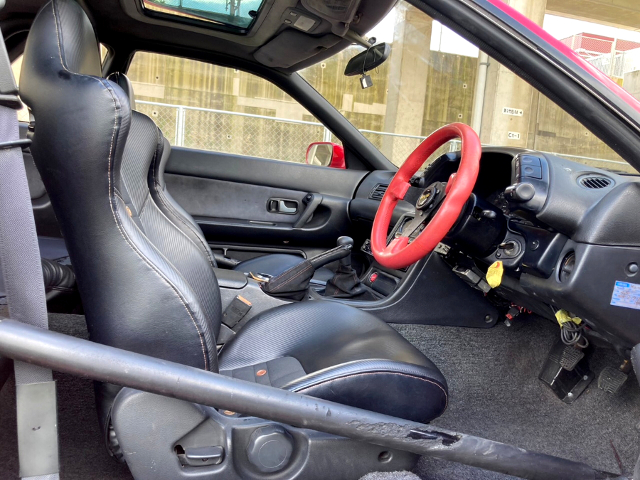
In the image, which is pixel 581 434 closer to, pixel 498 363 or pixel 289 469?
pixel 498 363

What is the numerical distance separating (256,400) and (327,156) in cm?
192

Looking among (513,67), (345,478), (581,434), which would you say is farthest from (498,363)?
(513,67)

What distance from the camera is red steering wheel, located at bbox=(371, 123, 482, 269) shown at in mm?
1066

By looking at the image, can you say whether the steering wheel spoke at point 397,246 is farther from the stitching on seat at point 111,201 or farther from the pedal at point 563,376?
the pedal at point 563,376

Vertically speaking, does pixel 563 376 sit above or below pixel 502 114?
below

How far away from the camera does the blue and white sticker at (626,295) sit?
103 cm

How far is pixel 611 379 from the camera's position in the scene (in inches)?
57.4

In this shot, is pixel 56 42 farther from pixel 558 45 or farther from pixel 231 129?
pixel 231 129

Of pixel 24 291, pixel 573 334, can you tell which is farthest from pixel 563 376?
pixel 24 291

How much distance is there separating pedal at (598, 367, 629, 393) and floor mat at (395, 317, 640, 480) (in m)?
0.02

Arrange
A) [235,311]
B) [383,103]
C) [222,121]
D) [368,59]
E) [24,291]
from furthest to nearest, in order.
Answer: [383,103]
[222,121]
[368,59]
[235,311]
[24,291]

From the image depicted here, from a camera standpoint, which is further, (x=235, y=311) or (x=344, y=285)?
(x=344, y=285)

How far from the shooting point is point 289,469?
996 mm

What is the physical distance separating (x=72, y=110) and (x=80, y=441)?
927 mm
